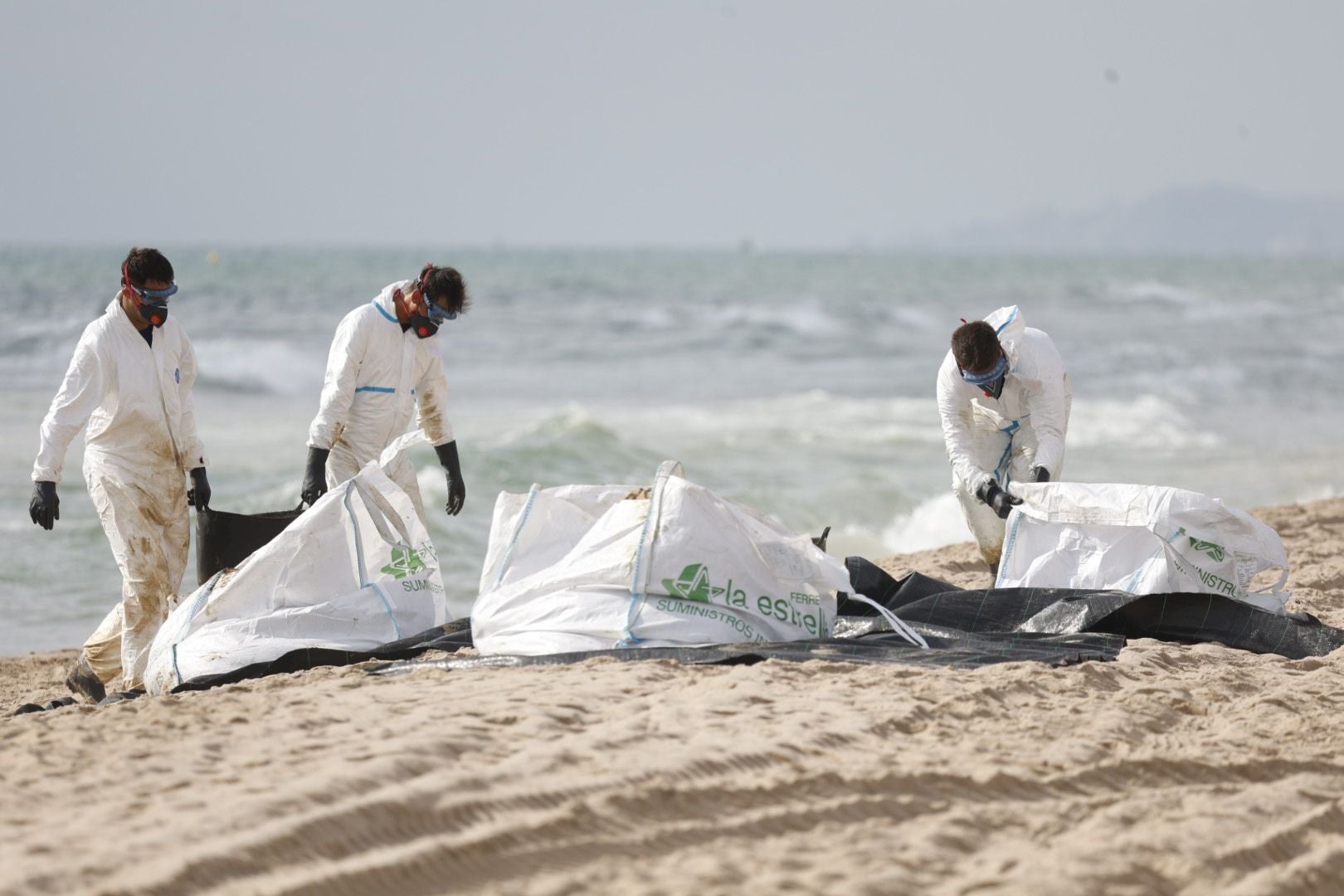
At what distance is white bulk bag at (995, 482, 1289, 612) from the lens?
196 inches

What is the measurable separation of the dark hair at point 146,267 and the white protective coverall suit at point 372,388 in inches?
26.7

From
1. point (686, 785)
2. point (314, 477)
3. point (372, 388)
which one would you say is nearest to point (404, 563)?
point (314, 477)

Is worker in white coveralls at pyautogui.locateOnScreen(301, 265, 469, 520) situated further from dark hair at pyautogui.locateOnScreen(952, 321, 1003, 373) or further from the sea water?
the sea water

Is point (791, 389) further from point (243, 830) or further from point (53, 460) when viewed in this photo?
point (243, 830)

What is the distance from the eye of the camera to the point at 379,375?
5.61 meters

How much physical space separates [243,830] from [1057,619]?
3052mm

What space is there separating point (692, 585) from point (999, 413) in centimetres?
200

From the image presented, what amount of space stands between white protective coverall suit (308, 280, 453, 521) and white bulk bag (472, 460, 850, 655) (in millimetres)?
977

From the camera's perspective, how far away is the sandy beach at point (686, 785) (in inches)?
107

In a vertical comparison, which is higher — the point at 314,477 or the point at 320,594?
the point at 314,477

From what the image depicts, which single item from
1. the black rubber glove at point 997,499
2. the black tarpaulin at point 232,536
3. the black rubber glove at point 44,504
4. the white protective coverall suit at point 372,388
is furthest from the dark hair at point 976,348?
the black rubber glove at point 44,504

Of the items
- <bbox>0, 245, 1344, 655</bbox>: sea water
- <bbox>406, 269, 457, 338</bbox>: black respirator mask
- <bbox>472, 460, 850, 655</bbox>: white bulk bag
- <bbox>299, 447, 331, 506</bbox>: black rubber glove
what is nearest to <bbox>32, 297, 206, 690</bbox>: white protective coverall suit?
<bbox>299, 447, 331, 506</bbox>: black rubber glove

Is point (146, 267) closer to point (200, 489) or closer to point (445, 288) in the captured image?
point (200, 489)

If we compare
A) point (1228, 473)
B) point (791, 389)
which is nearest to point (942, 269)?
point (791, 389)
